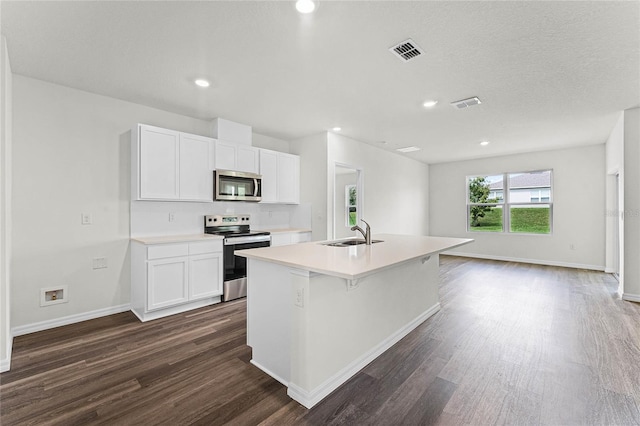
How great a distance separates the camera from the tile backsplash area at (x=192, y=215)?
3627 millimetres

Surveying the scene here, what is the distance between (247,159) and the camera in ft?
14.4

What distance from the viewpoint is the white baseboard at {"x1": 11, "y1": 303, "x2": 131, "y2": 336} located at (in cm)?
283

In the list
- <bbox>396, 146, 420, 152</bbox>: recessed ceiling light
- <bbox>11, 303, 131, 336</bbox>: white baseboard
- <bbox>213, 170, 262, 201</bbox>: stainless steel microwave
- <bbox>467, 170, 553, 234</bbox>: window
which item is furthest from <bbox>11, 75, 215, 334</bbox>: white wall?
<bbox>467, 170, 553, 234</bbox>: window

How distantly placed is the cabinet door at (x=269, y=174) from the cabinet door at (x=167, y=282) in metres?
1.69

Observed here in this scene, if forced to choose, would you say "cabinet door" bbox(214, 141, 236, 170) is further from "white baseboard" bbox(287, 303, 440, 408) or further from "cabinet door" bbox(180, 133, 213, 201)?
"white baseboard" bbox(287, 303, 440, 408)

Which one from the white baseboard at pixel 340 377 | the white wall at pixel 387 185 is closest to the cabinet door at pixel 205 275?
the white wall at pixel 387 185

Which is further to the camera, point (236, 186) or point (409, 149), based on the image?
point (409, 149)

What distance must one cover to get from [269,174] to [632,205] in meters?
5.19

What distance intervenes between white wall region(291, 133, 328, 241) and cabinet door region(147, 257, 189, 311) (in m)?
2.23

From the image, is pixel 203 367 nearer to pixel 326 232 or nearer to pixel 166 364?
pixel 166 364

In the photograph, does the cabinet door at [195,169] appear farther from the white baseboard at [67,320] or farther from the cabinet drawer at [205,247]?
the white baseboard at [67,320]

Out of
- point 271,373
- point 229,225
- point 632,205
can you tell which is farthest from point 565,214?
point 271,373

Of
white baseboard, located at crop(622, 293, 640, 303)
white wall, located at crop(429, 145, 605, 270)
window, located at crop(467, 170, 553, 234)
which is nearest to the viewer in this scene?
white baseboard, located at crop(622, 293, 640, 303)

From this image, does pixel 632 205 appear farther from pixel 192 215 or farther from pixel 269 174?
pixel 192 215
